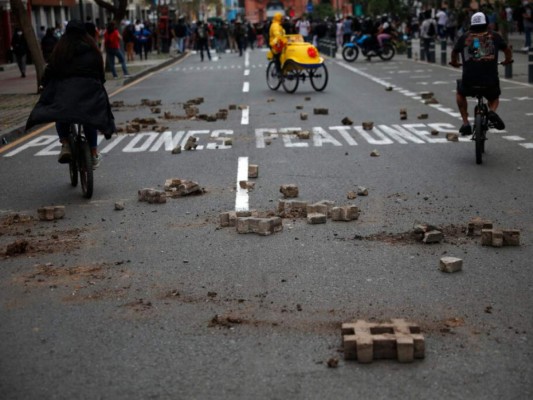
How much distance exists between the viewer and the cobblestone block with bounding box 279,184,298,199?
31.0ft

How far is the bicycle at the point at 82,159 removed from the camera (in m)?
9.77

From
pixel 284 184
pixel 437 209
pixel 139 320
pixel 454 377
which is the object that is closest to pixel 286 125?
pixel 284 184

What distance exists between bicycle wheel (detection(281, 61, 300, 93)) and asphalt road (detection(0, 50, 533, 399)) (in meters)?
9.33

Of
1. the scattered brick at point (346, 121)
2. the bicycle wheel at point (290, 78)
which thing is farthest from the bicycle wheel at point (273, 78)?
the scattered brick at point (346, 121)

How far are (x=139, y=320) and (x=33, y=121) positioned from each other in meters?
4.58

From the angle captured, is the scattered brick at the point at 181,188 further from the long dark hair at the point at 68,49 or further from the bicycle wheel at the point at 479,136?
the bicycle wheel at the point at 479,136

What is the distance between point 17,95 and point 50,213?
17095mm

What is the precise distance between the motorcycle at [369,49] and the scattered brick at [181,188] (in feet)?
96.7

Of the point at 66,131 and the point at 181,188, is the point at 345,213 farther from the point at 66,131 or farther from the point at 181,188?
the point at 66,131

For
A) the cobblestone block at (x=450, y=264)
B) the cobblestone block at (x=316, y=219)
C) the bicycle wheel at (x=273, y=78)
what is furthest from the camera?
the bicycle wheel at (x=273, y=78)

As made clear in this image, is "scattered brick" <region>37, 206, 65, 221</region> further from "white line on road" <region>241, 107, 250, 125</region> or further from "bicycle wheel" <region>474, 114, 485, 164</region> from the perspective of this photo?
"white line on road" <region>241, 107, 250, 125</region>

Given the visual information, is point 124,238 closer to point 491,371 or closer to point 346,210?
point 346,210

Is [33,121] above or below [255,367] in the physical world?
above

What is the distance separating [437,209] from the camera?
28.9 feet
